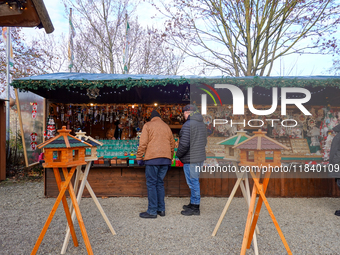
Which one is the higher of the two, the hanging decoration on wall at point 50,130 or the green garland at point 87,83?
the green garland at point 87,83

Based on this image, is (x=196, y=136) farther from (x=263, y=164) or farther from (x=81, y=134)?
(x=81, y=134)

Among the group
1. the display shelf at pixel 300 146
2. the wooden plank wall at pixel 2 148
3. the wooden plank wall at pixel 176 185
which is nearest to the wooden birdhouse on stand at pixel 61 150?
the wooden plank wall at pixel 176 185

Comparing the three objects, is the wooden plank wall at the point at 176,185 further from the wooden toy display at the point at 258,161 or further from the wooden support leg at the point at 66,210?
the wooden toy display at the point at 258,161

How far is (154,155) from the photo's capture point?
3688 millimetres

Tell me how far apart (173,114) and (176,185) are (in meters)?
2.93

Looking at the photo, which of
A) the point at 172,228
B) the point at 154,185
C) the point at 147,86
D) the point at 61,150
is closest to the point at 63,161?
the point at 61,150

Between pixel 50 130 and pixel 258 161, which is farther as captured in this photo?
pixel 50 130

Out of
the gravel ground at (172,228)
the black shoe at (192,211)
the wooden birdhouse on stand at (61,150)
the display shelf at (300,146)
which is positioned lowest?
the gravel ground at (172,228)

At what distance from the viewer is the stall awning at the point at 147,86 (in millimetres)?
4508

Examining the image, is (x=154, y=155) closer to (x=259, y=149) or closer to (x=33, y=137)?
(x=259, y=149)

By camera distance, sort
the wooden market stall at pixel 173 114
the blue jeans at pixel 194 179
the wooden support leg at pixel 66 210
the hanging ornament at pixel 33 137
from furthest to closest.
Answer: the hanging ornament at pixel 33 137, the wooden market stall at pixel 173 114, the blue jeans at pixel 194 179, the wooden support leg at pixel 66 210

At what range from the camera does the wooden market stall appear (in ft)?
15.0

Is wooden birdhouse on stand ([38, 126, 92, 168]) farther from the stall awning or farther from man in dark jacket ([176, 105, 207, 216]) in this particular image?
the stall awning

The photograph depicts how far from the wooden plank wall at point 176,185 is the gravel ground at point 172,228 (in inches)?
7.0
